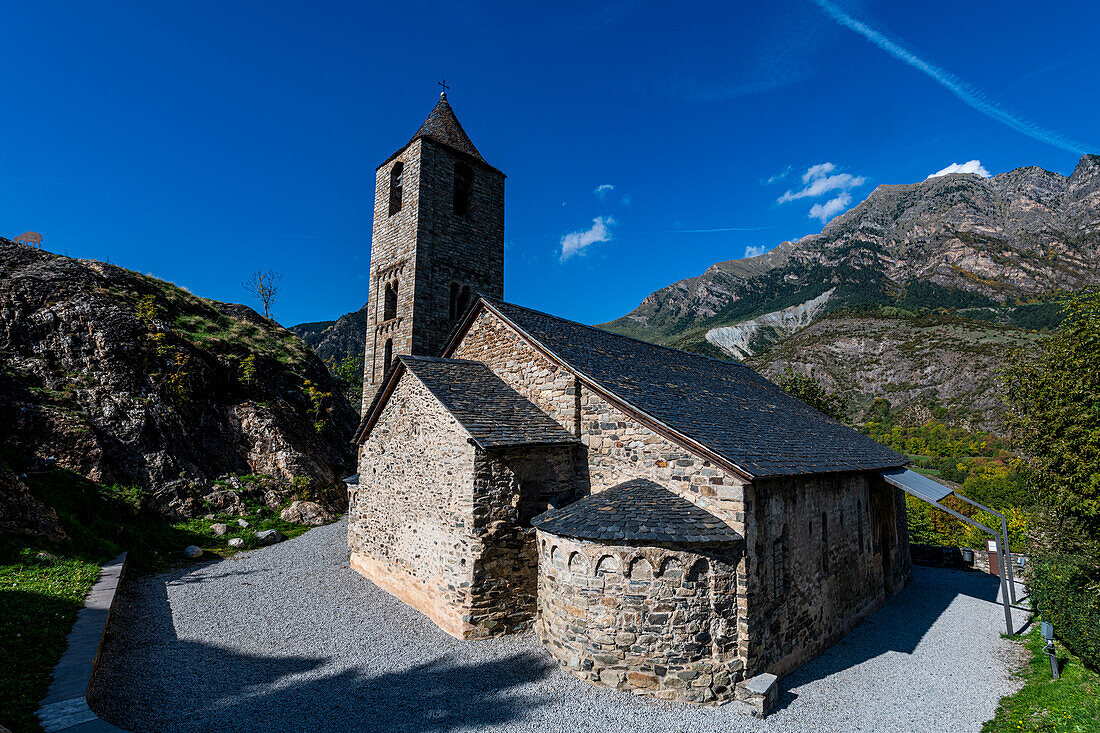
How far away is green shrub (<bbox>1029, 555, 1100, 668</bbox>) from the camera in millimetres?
8109

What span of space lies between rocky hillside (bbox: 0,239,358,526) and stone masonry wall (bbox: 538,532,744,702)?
13.0m

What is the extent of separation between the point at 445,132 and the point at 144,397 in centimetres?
1509

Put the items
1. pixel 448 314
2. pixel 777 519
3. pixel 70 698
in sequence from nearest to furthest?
pixel 70 698 → pixel 777 519 → pixel 448 314

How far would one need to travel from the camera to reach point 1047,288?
85.6 meters

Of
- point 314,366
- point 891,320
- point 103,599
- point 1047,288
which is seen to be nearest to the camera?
point 103,599

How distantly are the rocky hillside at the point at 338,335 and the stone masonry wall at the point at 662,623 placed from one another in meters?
86.9

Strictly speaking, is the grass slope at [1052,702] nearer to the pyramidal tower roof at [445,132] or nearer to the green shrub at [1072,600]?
the green shrub at [1072,600]

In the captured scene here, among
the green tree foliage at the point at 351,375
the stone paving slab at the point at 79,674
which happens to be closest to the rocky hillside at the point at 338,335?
the green tree foliage at the point at 351,375

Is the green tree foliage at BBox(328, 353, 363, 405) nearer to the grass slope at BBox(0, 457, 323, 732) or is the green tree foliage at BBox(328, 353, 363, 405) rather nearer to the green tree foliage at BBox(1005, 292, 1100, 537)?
the grass slope at BBox(0, 457, 323, 732)

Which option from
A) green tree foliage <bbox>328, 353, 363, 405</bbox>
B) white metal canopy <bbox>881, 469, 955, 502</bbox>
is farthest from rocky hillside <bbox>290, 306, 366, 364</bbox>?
white metal canopy <bbox>881, 469, 955, 502</bbox>

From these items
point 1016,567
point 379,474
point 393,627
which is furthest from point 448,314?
point 1016,567

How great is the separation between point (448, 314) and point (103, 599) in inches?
469

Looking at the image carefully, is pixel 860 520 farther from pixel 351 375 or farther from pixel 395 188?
pixel 351 375

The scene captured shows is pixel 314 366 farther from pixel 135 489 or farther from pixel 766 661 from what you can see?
pixel 766 661
